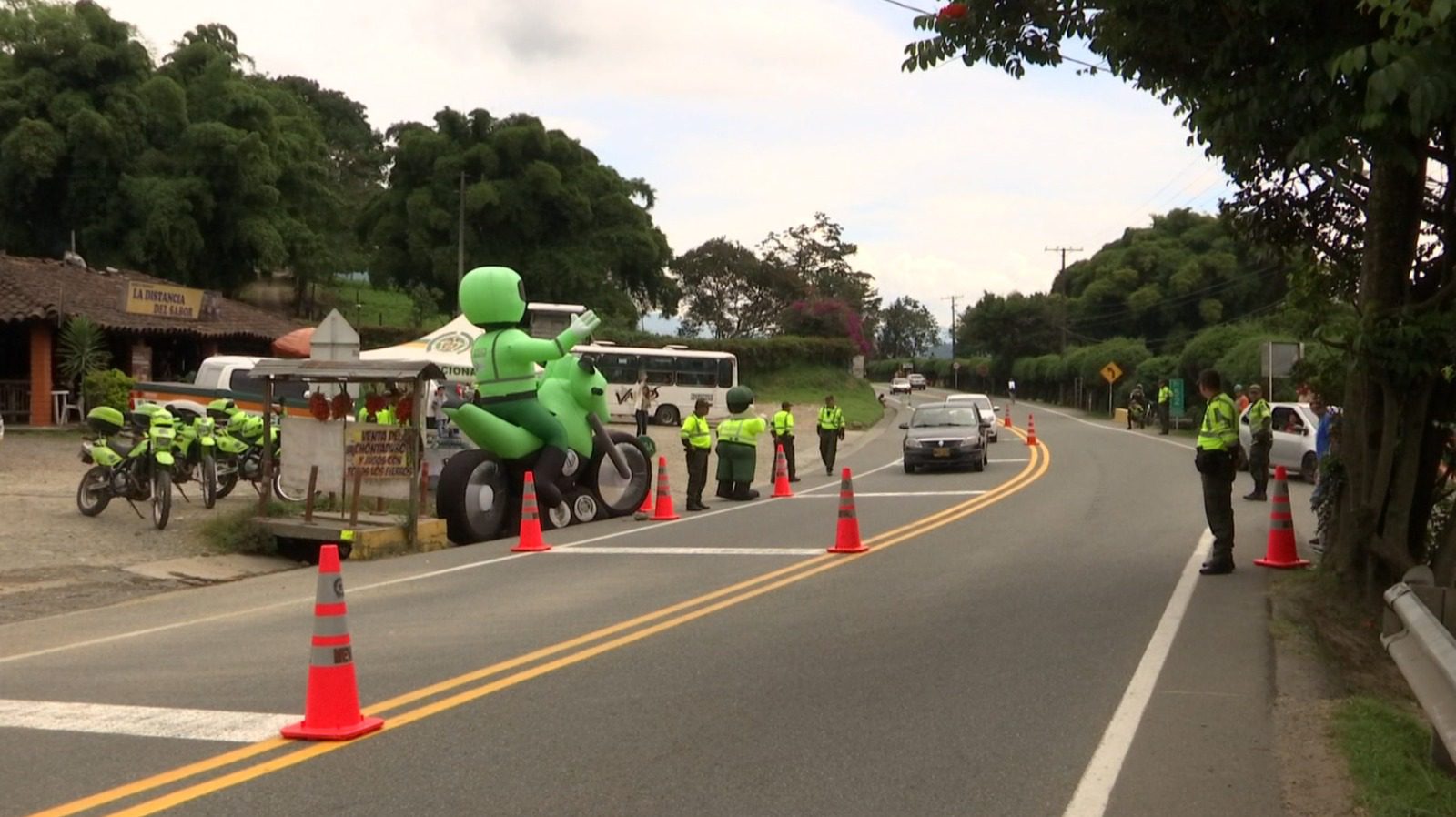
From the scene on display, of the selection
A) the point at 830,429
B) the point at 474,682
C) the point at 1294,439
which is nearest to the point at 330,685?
the point at 474,682

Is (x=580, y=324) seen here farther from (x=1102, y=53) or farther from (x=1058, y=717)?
(x=1058, y=717)

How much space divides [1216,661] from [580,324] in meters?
11.1

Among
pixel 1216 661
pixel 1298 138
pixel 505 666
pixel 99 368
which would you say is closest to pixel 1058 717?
pixel 1216 661

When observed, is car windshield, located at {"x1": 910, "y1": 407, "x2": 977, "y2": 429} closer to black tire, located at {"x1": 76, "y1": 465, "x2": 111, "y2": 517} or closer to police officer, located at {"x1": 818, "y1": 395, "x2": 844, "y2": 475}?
police officer, located at {"x1": 818, "y1": 395, "x2": 844, "y2": 475}

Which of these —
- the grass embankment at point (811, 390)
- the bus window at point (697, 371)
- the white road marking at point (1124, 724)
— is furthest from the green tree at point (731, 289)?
the white road marking at point (1124, 724)

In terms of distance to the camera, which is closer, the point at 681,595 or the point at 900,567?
the point at 681,595

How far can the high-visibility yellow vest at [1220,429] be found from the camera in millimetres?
13023

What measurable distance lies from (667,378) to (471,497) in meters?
33.8

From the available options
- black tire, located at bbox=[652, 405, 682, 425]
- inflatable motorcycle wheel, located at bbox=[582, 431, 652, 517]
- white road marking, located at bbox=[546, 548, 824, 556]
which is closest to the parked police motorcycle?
white road marking, located at bbox=[546, 548, 824, 556]

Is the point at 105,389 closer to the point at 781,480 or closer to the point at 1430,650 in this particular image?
the point at 781,480

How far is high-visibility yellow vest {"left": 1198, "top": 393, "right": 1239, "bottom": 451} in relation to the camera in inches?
513

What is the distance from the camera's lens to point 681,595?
11.8 metres

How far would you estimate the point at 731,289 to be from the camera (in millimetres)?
79562

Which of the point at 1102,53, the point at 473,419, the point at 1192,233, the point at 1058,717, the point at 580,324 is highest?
the point at 1192,233
